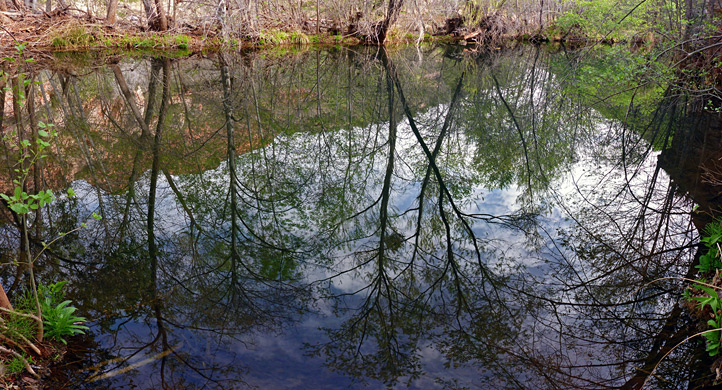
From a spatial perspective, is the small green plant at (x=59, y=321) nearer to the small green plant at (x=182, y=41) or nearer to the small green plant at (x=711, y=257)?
the small green plant at (x=711, y=257)

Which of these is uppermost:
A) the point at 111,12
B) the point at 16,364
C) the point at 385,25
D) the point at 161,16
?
the point at 385,25

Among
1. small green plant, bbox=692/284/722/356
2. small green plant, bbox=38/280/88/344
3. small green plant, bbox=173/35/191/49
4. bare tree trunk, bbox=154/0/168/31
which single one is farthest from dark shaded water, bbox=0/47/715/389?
bare tree trunk, bbox=154/0/168/31

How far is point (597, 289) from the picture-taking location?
14.8 ft

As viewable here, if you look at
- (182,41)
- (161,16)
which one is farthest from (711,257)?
(161,16)

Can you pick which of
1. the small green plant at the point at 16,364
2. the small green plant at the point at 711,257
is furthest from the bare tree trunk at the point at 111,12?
the small green plant at the point at 711,257

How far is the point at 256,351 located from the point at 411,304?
1.41 metres

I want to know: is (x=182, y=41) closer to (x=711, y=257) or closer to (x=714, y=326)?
(x=711, y=257)

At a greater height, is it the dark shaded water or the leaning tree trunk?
the leaning tree trunk

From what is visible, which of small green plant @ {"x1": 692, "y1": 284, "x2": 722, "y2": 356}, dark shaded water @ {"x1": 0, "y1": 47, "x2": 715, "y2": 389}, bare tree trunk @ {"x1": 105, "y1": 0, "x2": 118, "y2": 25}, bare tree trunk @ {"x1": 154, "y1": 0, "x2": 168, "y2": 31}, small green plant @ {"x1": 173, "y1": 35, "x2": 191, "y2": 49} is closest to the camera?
small green plant @ {"x1": 692, "y1": 284, "x2": 722, "y2": 356}

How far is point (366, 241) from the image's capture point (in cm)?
541

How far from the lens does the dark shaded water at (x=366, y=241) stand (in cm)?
345

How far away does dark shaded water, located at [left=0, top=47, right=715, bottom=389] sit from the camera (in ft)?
11.3

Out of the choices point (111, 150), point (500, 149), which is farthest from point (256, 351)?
point (500, 149)

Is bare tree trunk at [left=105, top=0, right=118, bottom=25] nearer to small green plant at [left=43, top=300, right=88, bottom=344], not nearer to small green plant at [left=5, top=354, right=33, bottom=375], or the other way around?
small green plant at [left=43, top=300, right=88, bottom=344]
